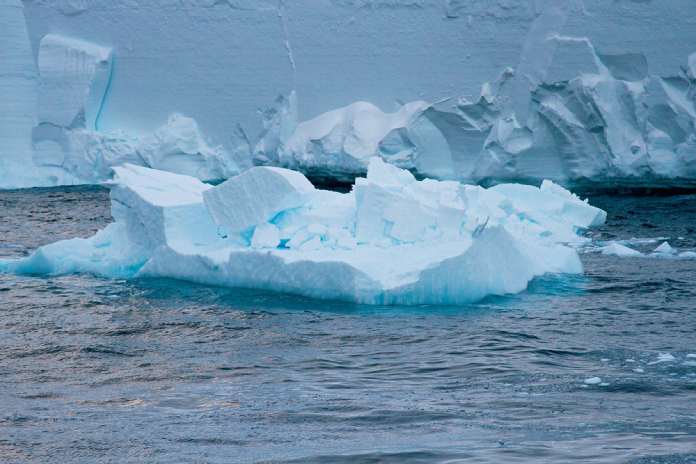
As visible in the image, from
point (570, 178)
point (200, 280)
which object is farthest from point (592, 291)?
point (570, 178)

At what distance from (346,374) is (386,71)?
319 inches

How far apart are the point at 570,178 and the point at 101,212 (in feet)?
15.6

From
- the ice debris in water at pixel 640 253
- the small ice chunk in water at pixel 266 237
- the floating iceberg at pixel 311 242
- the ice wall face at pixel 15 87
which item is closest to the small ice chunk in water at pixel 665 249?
the ice debris in water at pixel 640 253

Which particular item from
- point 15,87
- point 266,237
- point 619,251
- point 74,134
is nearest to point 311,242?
point 266,237

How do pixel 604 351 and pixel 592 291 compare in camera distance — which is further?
pixel 592 291

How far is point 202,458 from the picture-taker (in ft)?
9.12

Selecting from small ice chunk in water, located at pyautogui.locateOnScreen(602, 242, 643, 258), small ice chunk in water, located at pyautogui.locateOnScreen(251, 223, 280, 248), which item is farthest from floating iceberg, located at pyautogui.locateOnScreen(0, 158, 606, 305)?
small ice chunk in water, located at pyautogui.locateOnScreen(602, 242, 643, 258)

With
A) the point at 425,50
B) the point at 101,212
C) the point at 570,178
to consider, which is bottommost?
the point at 101,212

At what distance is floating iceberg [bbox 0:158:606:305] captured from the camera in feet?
17.8

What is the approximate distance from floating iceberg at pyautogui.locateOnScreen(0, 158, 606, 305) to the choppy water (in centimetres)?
14

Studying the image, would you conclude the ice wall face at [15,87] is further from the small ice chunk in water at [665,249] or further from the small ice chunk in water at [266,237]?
the small ice chunk in water at [665,249]

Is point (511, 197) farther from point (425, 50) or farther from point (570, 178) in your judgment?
point (425, 50)

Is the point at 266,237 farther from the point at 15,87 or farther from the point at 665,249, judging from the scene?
the point at 15,87

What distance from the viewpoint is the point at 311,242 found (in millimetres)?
5941
